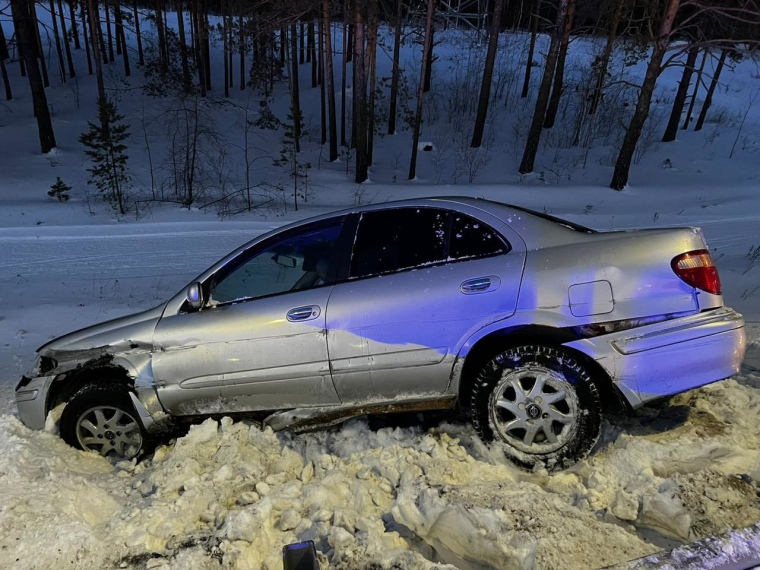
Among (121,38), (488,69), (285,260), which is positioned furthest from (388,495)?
(121,38)

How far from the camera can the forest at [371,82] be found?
13.0 metres

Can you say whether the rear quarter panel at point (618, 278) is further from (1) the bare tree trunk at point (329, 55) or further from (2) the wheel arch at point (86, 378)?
(1) the bare tree trunk at point (329, 55)

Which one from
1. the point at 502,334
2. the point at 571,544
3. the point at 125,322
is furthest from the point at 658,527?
the point at 125,322

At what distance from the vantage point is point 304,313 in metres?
2.99

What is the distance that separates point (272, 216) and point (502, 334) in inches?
365

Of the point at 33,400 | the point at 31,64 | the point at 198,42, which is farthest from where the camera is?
the point at 198,42

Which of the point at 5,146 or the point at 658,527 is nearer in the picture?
the point at 658,527

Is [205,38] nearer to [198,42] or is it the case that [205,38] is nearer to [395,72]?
[198,42]

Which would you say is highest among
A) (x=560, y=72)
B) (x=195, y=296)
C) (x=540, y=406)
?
(x=560, y=72)

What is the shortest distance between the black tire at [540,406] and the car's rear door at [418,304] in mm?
270

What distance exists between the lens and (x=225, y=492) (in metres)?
2.72

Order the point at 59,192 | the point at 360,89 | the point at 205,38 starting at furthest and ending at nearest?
the point at 205,38 → the point at 360,89 → the point at 59,192

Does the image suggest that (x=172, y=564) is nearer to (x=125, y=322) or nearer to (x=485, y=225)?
(x=125, y=322)

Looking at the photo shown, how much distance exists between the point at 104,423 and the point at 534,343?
9.43ft
